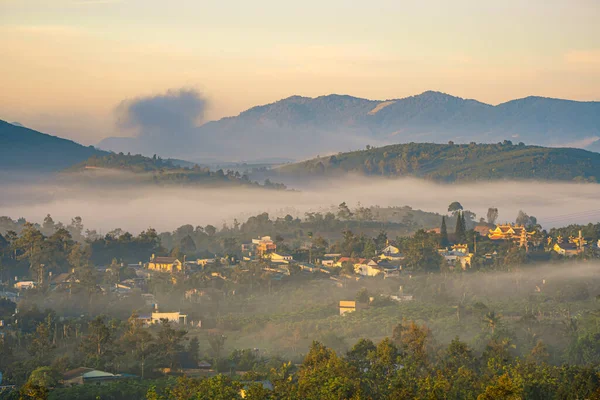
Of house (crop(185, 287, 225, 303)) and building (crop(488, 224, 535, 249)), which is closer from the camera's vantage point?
house (crop(185, 287, 225, 303))

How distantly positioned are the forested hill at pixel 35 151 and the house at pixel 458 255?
101570 mm

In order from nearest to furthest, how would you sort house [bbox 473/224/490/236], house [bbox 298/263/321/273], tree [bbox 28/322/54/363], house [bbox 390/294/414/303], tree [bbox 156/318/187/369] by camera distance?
tree [bbox 156/318/187/369], tree [bbox 28/322/54/363], house [bbox 390/294/414/303], house [bbox 298/263/321/273], house [bbox 473/224/490/236]

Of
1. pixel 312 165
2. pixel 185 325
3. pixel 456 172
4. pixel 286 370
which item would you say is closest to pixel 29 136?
pixel 312 165

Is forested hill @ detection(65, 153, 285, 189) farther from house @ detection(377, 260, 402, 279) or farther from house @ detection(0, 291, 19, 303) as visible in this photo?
house @ detection(0, 291, 19, 303)

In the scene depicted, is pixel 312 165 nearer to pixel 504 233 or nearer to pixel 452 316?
pixel 504 233

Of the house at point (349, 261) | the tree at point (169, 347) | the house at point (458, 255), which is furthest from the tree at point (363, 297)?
the tree at point (169, 347)

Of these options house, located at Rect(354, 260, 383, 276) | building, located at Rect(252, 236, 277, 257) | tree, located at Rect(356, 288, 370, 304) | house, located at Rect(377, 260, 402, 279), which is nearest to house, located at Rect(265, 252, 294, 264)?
building, located at Rect(252, 236, 277, 257)

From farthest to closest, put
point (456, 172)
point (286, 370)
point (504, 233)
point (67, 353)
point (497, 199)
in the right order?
point (456, 172), point (497, 199), point (504, 233), point (67, 353), point (286, 370)

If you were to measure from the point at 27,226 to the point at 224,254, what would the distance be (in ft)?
42.4

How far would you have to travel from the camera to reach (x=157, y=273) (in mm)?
70750

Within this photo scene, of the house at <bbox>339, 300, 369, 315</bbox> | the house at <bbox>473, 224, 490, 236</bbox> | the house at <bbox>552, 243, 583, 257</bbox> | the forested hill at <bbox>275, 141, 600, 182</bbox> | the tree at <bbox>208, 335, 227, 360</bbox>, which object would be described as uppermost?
the forested hill at <bbox>275, 141, 600, 182</bbox>

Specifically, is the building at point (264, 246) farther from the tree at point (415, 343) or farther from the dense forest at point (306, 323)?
the tree at point (415, 343)

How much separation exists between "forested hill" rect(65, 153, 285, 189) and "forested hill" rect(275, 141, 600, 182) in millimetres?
27430

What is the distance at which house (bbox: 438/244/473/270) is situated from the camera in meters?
71.3
